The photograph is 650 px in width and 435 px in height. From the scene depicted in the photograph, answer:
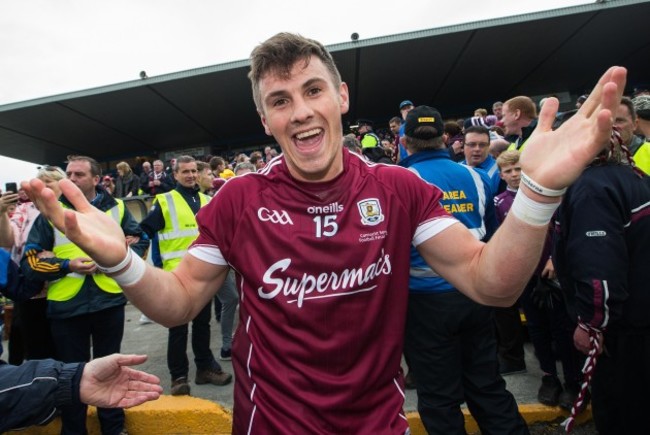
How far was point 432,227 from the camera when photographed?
1646mm

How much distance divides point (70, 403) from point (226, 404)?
2.35 metres

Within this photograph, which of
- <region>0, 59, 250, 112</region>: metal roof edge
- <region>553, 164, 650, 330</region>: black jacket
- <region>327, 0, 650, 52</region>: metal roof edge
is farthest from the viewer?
<region>0, 59, 250, 112</region>: metal roof edge

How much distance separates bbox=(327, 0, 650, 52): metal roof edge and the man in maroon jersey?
9.54m

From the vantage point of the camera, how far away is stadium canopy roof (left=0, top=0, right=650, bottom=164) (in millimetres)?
10359

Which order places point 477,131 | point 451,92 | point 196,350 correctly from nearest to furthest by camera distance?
point 196,350, point 477,131, point 451,92

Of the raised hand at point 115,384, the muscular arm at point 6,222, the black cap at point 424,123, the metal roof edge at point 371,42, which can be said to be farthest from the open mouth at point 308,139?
the metal roof edge at point 371,42

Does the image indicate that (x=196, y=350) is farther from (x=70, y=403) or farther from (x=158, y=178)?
(x=158, y=178)

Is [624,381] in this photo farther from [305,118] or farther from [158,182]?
[158,182]

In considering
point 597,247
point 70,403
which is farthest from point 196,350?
point 597,247

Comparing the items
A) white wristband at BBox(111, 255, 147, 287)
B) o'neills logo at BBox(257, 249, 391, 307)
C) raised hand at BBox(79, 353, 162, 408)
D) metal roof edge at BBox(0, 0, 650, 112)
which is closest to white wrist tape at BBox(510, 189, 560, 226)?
o'neills logo at BBox(257, 249, 391, 307)

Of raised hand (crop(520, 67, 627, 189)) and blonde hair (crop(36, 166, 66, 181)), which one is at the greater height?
blonde hair (crop(36, 166, 66, 181))

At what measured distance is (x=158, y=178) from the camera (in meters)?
11.3

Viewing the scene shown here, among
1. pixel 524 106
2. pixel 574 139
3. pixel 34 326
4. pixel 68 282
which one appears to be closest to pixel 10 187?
pixel 34 326

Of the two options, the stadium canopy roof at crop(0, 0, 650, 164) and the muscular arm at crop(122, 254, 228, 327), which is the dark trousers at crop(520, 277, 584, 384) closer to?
the muscular arm at crop(122, 254, 228, 327)
